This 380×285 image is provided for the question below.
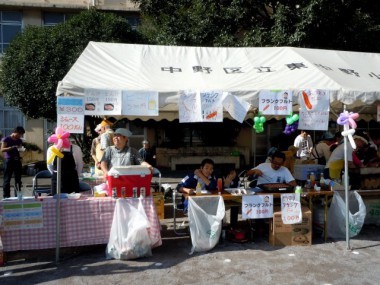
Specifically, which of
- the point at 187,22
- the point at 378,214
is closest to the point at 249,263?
the point at 378,214

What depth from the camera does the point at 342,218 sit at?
17.5 ft

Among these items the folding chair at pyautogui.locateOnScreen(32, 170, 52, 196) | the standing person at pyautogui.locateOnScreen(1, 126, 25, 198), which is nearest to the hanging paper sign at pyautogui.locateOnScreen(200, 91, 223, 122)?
the folding chair at pyautogui.locateOnScreen(32, 170, 52, 196)

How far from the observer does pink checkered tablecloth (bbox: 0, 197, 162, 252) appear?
4555 mm

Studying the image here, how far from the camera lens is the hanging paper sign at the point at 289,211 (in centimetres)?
509

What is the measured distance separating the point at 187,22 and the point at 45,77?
191 inches

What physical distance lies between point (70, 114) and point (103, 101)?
1.53 ft

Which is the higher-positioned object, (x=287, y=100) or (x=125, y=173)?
(x=287, y=100)

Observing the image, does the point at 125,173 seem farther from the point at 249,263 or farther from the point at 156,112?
the point at 249,263

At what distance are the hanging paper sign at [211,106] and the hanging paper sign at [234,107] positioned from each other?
3.2 inches

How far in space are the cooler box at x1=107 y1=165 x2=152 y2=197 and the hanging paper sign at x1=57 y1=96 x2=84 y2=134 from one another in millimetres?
666

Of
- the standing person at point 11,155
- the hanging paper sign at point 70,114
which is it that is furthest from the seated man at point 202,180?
the standing person at point 11,155

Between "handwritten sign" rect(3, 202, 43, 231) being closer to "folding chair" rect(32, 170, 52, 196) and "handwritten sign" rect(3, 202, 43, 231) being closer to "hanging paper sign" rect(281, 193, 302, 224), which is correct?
"folding chair" rect(32, 170, 52, 196)

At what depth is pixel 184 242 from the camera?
532cm

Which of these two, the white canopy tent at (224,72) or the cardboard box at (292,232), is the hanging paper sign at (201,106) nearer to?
the white canopy tent at (224,72)
